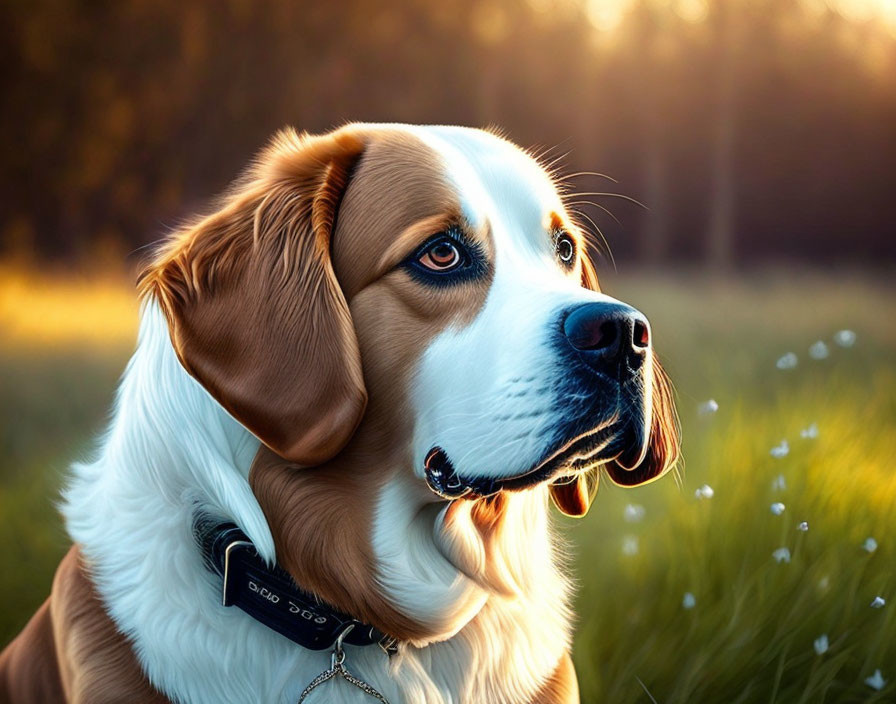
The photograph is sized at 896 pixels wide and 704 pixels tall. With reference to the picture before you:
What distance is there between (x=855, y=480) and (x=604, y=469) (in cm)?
156

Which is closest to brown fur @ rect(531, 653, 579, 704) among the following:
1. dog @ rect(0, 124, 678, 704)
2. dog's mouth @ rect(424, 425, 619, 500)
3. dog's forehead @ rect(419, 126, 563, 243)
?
dog @ rect(0, 124, 678, 704)

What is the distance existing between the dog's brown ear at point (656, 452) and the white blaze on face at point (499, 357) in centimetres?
45

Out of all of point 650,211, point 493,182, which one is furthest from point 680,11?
point 493,182

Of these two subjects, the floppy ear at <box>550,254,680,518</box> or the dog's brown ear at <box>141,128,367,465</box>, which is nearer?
the dog's brown ear at <box>141,128,367,465</box>

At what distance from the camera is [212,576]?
2258 mm

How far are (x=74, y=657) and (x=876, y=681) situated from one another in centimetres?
236

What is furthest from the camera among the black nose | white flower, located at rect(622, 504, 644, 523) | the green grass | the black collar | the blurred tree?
the blurred tree

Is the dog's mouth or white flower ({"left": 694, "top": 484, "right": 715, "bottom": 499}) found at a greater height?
the dog's mouth

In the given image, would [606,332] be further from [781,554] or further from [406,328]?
[781,554]

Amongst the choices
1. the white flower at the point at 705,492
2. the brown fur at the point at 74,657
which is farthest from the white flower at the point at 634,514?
the brown fur at the point at 74,657

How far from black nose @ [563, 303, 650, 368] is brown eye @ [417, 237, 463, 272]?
378 millimetres

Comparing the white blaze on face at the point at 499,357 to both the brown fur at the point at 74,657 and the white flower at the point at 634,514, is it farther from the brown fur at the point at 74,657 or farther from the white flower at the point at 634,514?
the white flower at the point at 634,514

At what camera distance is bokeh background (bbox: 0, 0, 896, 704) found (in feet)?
10.4

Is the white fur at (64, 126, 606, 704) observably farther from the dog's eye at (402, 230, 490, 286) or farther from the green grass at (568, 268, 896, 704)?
the green grass at (568, 268, 896, 704)
